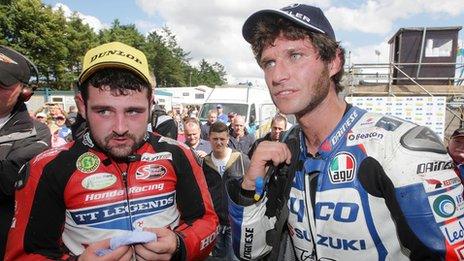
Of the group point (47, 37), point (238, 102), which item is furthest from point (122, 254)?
point (47, 37)

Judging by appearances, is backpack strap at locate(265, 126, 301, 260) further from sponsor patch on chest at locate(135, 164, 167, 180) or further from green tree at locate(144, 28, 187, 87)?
green tree at locate(144, 28, 187, 87)

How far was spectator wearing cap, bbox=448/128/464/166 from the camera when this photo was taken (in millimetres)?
4855

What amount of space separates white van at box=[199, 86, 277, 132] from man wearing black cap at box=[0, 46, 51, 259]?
12021 millimetres

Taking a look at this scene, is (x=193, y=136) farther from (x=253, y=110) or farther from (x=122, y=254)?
(x=253, y=110)

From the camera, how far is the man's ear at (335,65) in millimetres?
2146

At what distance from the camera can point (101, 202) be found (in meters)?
1.89

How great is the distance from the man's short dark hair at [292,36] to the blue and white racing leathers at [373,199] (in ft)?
1.10

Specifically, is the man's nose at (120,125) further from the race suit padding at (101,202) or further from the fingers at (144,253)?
the fingers at (144,253)

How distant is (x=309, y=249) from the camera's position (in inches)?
74.2

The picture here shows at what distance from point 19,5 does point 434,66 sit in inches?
1790

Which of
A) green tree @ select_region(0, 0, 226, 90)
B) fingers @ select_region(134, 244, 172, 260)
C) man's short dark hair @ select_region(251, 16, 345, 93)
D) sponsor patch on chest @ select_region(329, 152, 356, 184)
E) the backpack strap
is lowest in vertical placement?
fingers @ select_region(134, 244, 172, 260)

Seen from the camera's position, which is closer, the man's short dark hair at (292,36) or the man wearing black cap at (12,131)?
the man's short dark hair at (292,36)

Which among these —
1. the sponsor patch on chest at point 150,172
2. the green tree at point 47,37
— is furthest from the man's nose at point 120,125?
the green tree at point 47,37

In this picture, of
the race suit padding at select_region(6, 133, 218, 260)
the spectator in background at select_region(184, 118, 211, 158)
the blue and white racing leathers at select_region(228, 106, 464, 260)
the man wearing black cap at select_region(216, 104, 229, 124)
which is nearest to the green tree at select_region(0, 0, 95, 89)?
the man wearing black cap at select_region(216, 104, 229, 124)
